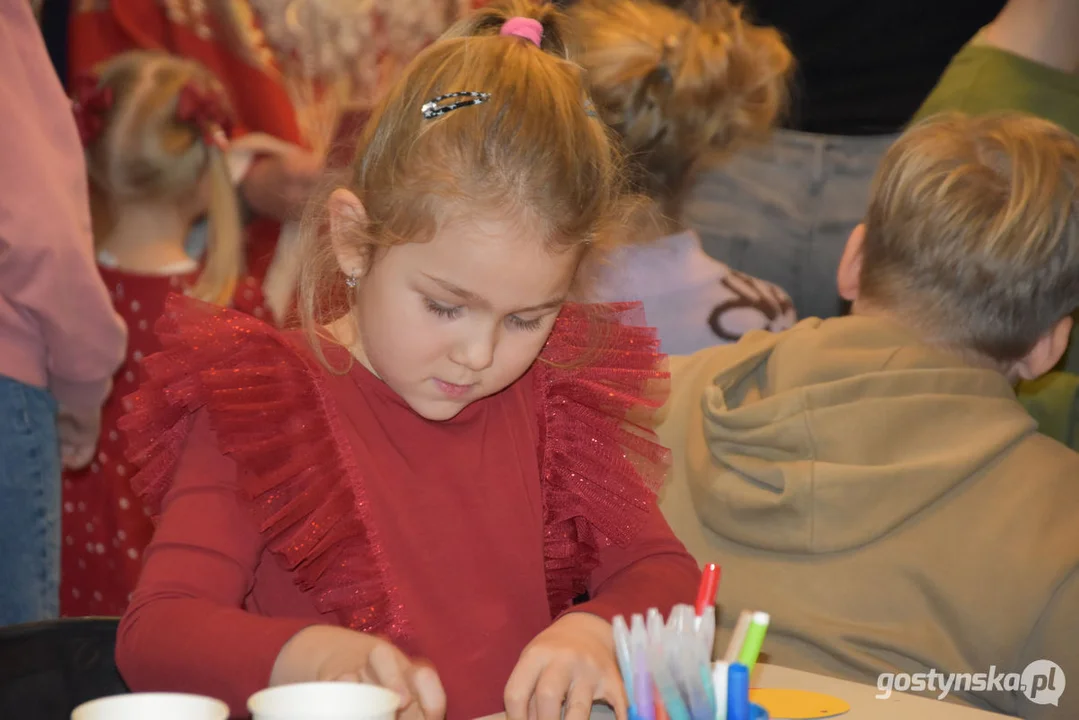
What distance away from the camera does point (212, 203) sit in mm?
2270

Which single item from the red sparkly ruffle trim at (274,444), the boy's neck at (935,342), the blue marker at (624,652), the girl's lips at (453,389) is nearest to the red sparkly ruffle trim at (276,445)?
the red sparkly ruffle trim at (274,444)

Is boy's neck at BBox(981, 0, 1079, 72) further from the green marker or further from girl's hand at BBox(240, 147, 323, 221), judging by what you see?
the green marker

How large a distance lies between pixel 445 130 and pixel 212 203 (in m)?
1.41

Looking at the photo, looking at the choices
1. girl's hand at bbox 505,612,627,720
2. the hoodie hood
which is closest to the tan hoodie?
the hoodie hood

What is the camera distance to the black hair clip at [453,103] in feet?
3.21

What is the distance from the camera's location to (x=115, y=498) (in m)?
2.21

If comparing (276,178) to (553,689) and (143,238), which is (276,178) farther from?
(553,689)

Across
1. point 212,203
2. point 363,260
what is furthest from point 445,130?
point 212,203

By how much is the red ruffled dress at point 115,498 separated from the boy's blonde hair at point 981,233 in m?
1.32

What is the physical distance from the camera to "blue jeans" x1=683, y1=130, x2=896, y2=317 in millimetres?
2361

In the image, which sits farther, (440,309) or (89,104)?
(89,104)

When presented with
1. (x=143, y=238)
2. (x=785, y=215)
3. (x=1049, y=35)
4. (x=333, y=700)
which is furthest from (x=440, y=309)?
(x=1049, y=35)

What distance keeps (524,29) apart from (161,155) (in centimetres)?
136

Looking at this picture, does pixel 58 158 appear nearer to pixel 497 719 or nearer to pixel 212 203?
pixel 212 203
